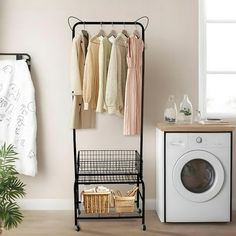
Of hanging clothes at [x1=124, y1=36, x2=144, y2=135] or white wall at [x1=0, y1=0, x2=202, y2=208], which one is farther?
white wall at [x1=0, y1=0, x2=202, y2=208]

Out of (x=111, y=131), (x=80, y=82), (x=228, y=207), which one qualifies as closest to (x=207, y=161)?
(x=228, y=207)

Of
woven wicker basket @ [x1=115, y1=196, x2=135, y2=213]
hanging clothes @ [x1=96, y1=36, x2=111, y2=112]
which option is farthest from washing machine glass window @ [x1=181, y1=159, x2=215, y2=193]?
hanging clothes @ [x1=96, y1=36, x2=111, y2=112]

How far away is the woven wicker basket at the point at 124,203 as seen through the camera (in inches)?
147

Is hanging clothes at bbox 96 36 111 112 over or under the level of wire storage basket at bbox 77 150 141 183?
over

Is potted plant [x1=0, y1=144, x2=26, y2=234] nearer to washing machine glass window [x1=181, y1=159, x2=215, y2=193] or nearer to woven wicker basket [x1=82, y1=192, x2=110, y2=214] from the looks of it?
woven wicker basket [x1=82, y1=192, x2=110, y2=214]

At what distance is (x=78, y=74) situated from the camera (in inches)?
143

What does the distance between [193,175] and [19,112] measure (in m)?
1.71

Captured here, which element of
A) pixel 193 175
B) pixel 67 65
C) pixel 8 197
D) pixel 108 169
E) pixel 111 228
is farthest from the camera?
pixel 67 65

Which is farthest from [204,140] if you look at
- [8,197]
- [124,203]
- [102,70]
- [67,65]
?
[8,197]

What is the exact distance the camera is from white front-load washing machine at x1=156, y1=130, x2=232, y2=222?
362 centimetres

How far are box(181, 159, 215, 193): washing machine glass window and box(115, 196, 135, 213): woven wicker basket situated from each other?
0.49m

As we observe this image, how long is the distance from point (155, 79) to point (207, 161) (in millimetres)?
966

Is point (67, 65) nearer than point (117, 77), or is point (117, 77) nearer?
point (117, 77)

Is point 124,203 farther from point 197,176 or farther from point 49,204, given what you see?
point 49,204
